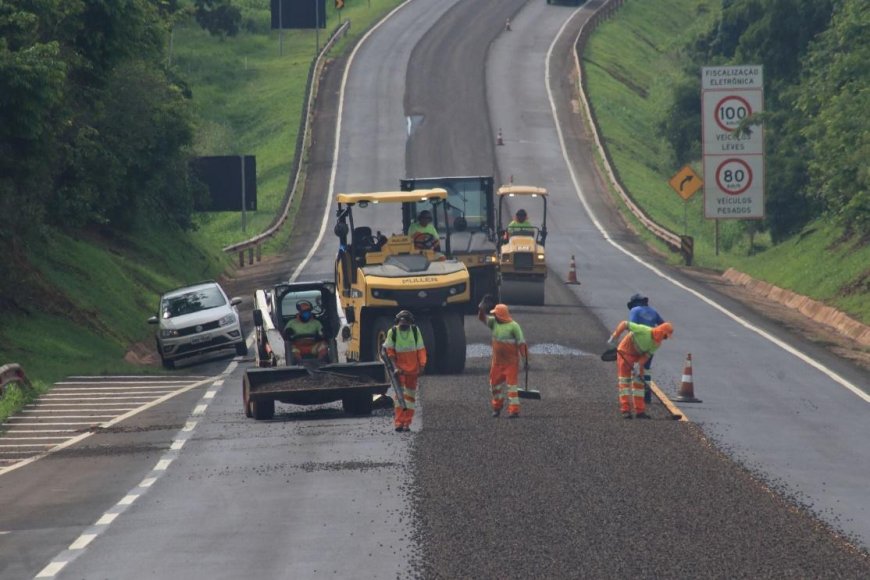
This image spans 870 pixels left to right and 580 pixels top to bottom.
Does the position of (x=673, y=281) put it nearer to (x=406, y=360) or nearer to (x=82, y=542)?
(x=406, y=360)

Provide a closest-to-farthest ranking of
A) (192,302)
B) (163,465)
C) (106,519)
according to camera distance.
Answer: (106,519) → (163,465) → (192,302)

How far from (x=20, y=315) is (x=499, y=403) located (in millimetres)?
15442

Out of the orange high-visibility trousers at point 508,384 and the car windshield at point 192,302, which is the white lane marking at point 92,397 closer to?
the car windshield at point 192,302

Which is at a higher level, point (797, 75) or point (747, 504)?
point (797, 75)

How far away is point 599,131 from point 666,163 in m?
6.69

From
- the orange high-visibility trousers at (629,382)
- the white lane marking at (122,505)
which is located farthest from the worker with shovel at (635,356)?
the white lane marking at (122,505)

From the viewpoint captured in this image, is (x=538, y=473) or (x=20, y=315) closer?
(x=538, y=473)

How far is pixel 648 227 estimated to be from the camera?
61969mm

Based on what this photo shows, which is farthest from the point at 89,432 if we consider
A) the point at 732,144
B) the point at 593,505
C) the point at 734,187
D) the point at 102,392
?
the point at 734,187

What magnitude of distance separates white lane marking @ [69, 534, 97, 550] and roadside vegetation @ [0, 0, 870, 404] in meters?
15.4

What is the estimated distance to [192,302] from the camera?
36.1 meters

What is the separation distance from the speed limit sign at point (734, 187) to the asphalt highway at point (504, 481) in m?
12.5

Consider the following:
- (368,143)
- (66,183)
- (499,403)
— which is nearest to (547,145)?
(368,143)

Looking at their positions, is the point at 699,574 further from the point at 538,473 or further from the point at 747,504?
the point at 538,473
